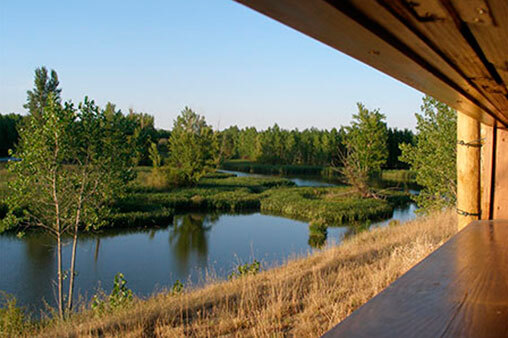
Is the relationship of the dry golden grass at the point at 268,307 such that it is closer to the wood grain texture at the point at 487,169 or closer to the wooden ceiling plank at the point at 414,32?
the wood grain texture at the point at 487,169

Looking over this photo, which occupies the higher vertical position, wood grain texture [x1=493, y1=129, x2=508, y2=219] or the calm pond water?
wood grain texture [x1=493, y1=129, x2=508, y2=219]

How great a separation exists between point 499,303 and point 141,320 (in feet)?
15.4

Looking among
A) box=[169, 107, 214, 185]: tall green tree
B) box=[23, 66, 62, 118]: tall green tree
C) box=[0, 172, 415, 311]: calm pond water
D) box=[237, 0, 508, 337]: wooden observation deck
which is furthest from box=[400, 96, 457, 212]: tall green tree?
box=[23, 66, 62, 118]: tall green tree

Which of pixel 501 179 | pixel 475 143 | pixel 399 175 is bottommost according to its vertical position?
pixel 399 175

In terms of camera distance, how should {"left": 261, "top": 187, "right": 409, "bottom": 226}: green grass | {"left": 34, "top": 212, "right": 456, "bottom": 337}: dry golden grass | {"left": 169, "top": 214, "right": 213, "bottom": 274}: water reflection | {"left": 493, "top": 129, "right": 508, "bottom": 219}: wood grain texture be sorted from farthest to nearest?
1. {"left": 261, "top": 187, "right": 409, "bottom": 226}: green grass
2. {"left": 169, "top": 214, "right": 213, "bottom": 274}: water reflection
3. {"left": 34, "top": 212, "right": 456, "bottom": 337}: dry golden grass
4. {"left": 493, "top": 129, "right": 508, "bottom": 219}: wood grain texture

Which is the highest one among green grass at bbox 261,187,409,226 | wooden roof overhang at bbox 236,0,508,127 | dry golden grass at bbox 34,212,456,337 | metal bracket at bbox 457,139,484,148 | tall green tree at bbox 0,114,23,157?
tall green tree at bbox 0,114,23,157

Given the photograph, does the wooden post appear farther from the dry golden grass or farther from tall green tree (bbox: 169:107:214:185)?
tall green tree (bbox: 169:107:214:185)

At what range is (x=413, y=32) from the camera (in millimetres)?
938

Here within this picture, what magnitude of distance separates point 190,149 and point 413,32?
107 ft

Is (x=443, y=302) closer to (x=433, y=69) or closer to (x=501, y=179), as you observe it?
(x=433, y=69)

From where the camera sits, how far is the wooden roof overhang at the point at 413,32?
0.78 m

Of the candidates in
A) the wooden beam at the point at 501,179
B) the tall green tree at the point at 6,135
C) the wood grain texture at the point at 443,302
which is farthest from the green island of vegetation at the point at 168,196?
the tall green tree at the point at 6,135

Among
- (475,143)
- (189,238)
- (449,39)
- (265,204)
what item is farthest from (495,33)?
(265,204)

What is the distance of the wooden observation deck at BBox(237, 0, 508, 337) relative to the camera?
2.63 feet
